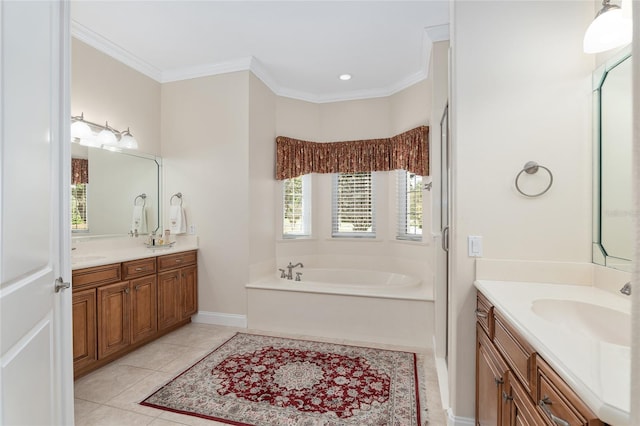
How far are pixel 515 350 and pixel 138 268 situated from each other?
2.80 m

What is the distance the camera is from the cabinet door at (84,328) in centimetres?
216

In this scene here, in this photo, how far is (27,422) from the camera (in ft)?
3.27

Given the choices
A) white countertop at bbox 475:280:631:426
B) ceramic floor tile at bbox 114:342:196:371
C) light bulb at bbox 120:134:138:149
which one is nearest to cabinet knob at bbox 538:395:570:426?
white countertop at bbox 475:280:631:426

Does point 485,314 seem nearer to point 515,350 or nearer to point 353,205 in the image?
point 515,350

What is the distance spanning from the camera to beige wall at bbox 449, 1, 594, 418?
1.54 metres

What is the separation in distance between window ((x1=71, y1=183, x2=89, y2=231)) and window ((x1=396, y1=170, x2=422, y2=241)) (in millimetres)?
3398

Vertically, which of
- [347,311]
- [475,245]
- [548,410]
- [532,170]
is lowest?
[347,311]

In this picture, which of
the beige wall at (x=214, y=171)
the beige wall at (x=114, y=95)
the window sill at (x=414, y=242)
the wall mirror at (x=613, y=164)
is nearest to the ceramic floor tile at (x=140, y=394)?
the beige wall at (x=214, y=171)

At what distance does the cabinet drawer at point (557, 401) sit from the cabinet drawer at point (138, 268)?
2815 millimetres

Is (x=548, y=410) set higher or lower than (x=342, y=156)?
lower

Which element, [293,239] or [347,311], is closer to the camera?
[347,311]

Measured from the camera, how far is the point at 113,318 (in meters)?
2.48

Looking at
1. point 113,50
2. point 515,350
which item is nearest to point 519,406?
point 515,350

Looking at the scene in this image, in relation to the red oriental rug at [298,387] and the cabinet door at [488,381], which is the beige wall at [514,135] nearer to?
the cabinet door at [488,381]
